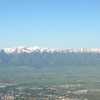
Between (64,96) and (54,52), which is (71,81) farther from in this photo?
(54,52)

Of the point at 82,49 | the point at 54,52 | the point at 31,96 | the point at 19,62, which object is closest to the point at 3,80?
the point at 31,96

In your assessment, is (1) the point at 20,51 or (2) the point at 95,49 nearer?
(1) the point at 20,51

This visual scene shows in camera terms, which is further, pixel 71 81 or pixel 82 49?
pixel 82 49

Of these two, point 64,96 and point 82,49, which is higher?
point 82,49

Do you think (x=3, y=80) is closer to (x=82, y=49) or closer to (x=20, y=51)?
(x=20, y=51)

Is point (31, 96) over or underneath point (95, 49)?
underneath

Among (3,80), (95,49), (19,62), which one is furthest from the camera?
(95,49)

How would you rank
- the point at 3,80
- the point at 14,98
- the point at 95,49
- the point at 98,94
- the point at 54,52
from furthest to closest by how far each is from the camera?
the point at 95,49, the point at 54,52, the point at 3,80, the point at 98,94, the point at 14,98

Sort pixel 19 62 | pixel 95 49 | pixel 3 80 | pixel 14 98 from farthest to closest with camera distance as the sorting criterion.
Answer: pixel 95 49
pixel 19 62
pixel 3 80
pixel 14 98

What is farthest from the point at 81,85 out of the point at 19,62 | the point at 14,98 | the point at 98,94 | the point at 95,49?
the point at 95,49
